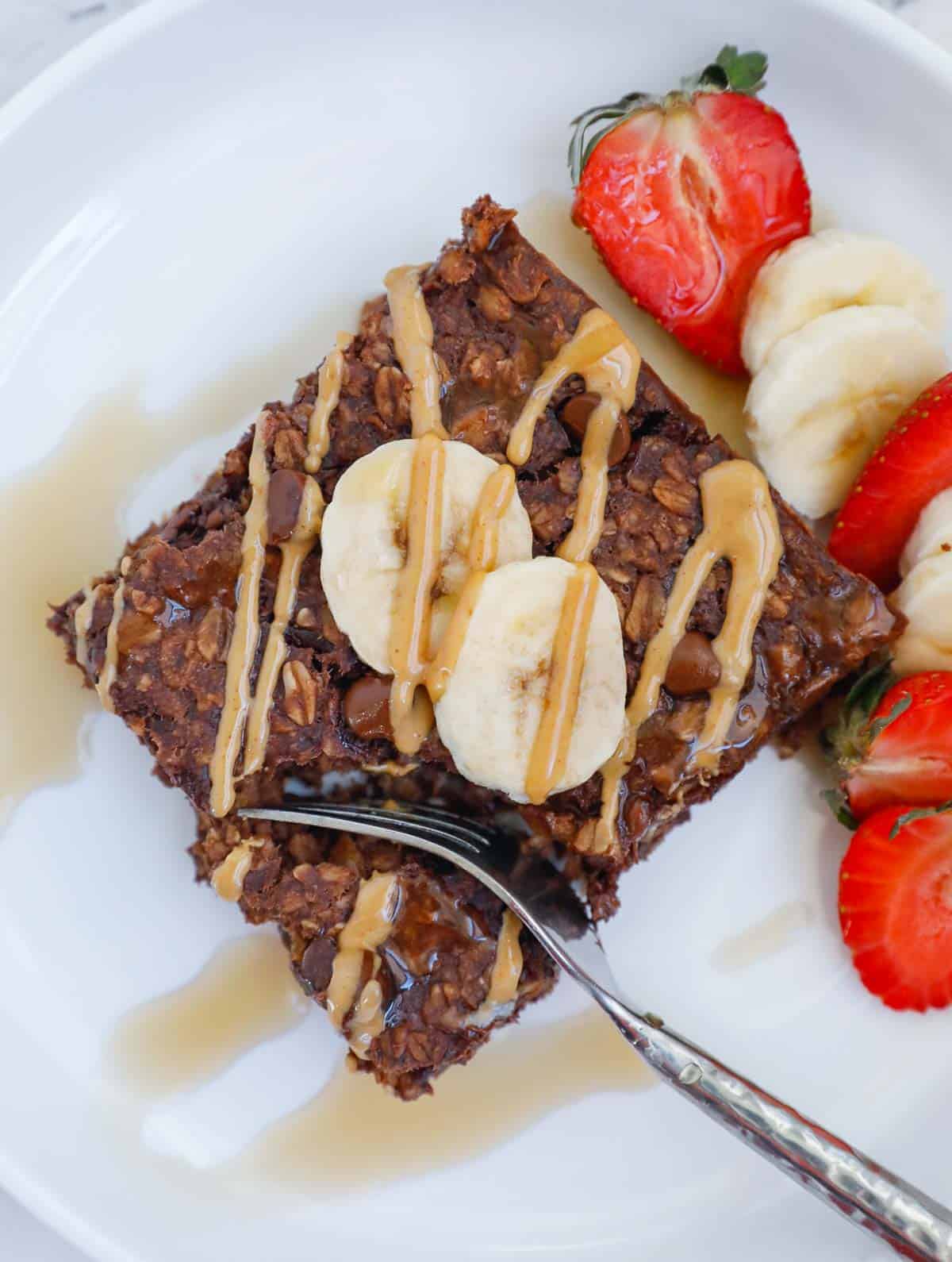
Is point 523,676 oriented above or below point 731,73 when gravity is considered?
below

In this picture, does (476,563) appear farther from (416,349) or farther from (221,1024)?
(221,1024)

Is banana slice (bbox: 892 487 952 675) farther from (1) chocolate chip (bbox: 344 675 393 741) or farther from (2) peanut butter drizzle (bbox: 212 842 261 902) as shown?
(2) peanut butter drizzle (bbox: 212 842 261 902)

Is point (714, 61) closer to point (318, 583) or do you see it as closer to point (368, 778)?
point (318, 583)

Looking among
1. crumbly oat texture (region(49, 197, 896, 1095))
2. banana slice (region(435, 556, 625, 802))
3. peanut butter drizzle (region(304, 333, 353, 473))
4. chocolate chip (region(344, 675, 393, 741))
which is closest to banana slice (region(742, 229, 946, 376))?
crumbly oat texture (region(49, 197, 896, 1095))

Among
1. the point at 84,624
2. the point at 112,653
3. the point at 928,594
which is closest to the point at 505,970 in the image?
the point at 112,653

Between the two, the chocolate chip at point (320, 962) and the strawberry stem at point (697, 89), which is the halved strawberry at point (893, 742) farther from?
the strawberry stem at point (697, 89)

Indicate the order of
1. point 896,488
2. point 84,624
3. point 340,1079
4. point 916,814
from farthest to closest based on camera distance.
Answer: point 340,1079 < point 896,488 < point 916,814 < point 84,624
